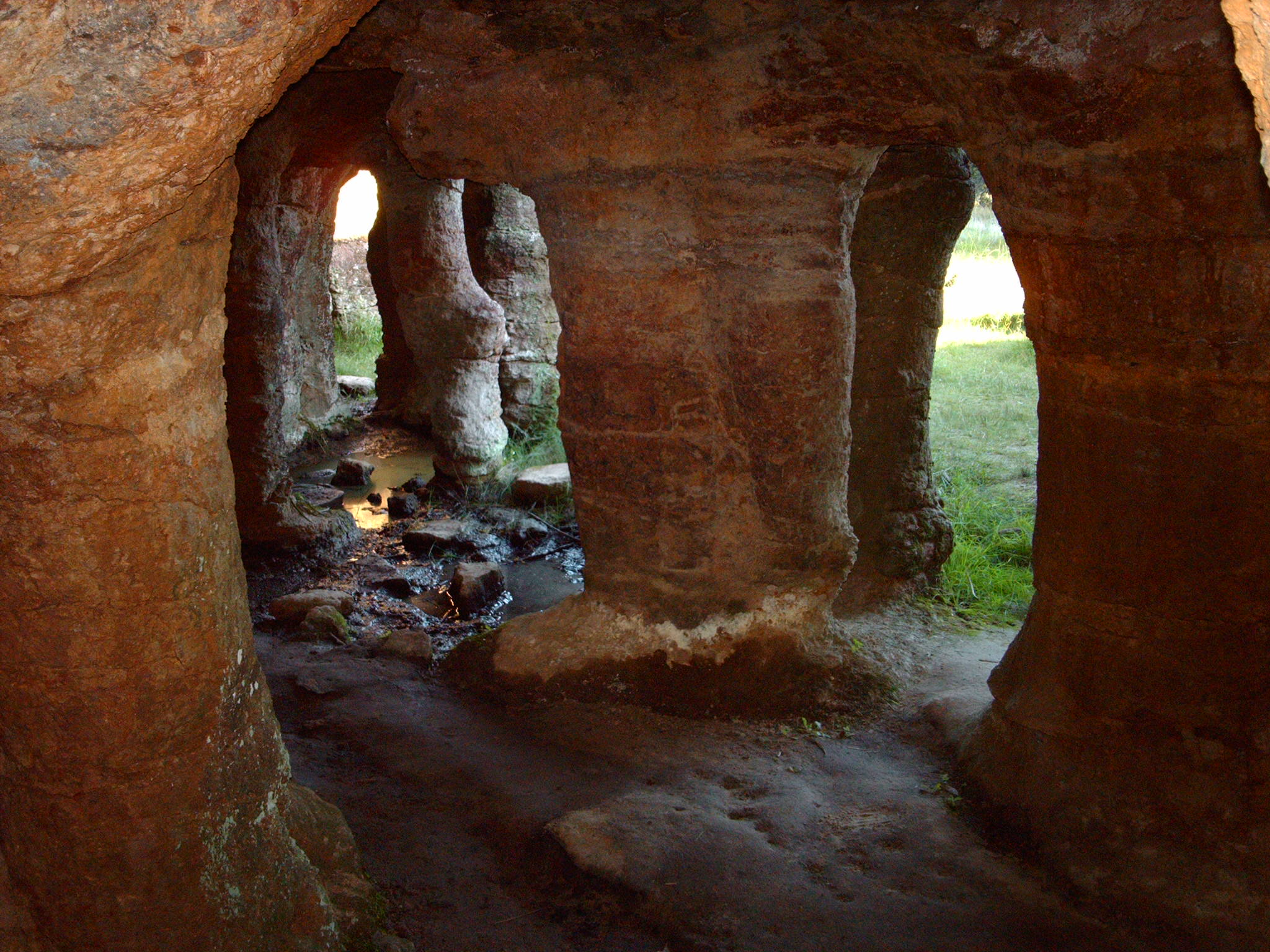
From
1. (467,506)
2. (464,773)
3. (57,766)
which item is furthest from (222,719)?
(467,506)

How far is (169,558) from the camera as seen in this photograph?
2.38 metres

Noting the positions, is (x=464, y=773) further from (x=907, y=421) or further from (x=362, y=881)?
(x=907, y=421)

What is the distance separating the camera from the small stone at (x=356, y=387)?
1112cm

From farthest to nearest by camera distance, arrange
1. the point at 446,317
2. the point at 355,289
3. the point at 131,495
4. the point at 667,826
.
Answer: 1. the point at 355,289
2. the point at 446,317
3. the point at 667,826
4. the point at 131,495

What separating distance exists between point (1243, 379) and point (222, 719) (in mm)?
2681

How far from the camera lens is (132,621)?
2.35 metres

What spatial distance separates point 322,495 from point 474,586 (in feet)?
7.58

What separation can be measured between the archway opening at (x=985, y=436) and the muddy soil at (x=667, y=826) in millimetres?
1172

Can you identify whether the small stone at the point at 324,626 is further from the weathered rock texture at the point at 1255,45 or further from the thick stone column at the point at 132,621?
the weathered rock texture at the point at 1255,45

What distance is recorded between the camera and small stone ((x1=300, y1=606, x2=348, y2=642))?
542 centimetres

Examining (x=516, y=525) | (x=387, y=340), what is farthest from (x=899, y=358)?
(x=387, y=340)

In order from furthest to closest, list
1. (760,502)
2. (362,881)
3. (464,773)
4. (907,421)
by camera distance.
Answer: (907,421), (760,502), (464,773), (362,881)

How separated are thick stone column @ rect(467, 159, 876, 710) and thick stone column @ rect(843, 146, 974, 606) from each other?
3.51ft

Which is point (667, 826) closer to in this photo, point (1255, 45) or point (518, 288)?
point (1255, 45)
